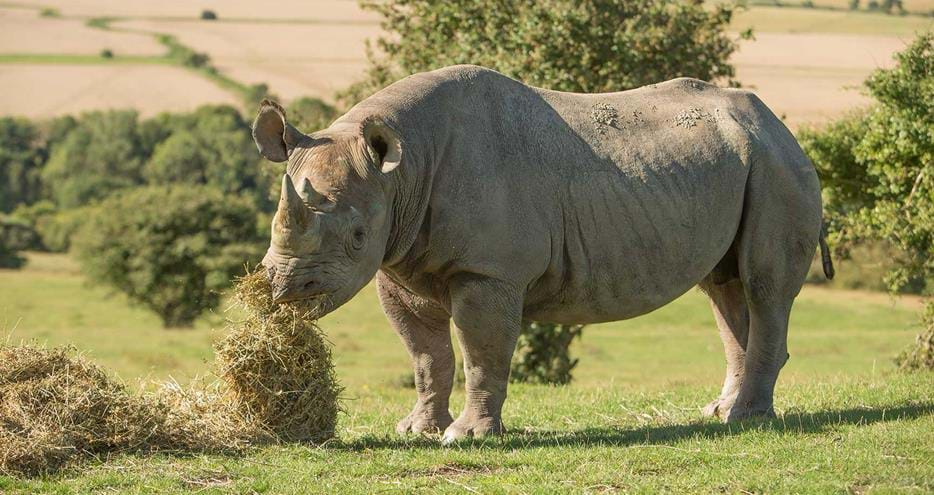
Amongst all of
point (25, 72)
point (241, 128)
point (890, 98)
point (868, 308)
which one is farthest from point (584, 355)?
point (25, 72)

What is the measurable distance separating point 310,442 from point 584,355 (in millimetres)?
27815

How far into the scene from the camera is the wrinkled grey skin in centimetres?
960

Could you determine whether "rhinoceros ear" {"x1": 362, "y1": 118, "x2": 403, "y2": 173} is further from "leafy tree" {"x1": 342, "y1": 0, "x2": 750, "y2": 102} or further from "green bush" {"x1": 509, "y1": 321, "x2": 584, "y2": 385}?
"green bush" {"x1": 509, "y1": 321, "x2": 584, "y2": 385}

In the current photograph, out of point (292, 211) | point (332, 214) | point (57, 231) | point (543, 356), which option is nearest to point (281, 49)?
point (57, 231)

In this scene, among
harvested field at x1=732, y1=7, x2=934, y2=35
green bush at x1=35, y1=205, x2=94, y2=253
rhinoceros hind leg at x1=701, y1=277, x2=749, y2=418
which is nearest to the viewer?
rhinoceros hind leg at x1=701, y1=277, x2=749, y2=418

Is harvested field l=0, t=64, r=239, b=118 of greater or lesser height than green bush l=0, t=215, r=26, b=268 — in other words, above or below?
above

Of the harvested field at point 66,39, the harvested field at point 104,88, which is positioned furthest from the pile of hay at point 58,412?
the harvested field at point 66,39

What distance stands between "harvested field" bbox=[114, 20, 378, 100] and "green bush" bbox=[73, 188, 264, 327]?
19.4 m

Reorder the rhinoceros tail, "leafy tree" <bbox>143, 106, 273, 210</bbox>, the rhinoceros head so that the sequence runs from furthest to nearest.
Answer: "leafy tree" <bbox>143, 106, 273, 210</bbox> < the rhinoceros tail < the rhinoceros head

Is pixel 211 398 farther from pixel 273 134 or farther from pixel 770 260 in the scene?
Result: pixel 770 260

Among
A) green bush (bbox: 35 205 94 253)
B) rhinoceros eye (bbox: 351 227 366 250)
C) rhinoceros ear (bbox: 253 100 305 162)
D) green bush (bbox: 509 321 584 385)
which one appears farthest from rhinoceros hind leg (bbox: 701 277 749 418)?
green bush (bbox: 35 205 94 253)

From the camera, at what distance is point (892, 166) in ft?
54.7

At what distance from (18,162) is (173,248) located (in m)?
43.1

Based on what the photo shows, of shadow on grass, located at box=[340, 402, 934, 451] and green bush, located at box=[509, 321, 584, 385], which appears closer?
shadow on grass, located at box=[340, 402, 934, 451]
